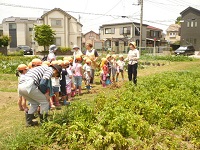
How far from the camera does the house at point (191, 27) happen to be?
1811 inches

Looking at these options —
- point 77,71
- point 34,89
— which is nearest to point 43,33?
point 77,71

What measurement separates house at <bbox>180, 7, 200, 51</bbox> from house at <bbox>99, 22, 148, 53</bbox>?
8.17 m

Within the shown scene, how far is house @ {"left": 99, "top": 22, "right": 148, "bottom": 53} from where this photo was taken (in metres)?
48.0

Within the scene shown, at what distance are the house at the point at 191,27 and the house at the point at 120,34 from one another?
8171 mm

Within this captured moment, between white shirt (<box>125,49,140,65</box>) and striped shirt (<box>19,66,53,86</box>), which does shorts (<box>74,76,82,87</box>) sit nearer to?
white shirt (<box>125,49,140,65</box>)

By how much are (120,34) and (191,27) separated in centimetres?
1426

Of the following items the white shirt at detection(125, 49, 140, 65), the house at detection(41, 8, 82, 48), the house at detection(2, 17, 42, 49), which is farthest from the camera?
the house at detection(2, 17, 42, 49)

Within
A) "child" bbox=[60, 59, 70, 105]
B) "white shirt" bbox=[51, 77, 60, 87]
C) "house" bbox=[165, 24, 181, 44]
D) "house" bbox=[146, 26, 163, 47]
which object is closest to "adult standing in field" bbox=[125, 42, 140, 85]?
"child" bbox=[60, 59, 70, 105]

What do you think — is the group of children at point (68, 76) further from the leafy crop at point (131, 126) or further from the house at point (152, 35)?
the house at point (152, 35)

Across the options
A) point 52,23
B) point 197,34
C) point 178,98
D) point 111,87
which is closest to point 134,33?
point 197,34

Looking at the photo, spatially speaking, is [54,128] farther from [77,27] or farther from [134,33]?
[134,33]

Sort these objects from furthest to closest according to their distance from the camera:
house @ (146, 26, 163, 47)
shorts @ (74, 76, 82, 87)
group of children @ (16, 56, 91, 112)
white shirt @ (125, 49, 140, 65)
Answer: house @ (146, 26, 163, 47) → white shirt @ (125, 49, 140, 65) → shorts @ (74, 76, 82, 87) → group of children @ (16, 56, 91, 112)

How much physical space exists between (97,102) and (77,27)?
37714mm

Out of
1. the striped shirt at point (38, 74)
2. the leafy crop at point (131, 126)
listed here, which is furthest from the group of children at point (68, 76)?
the leafy crop at point (131, 126)
